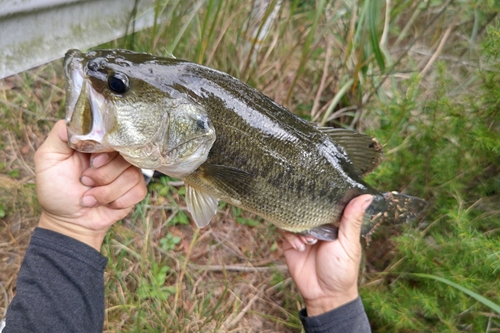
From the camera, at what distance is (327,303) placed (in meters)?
1.81

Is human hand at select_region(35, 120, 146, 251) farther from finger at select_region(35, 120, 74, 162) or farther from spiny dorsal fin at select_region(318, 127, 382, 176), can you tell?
spiny dorsal fin at select_region(318, 127, 382, 176)

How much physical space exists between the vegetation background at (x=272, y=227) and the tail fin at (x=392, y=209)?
0.20 m

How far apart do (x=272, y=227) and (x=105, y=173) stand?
1495 millimetres

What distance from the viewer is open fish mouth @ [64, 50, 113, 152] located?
1.19 metres

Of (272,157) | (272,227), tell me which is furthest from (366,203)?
(272,227)

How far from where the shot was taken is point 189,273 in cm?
232

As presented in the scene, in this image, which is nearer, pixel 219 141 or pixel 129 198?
pixel 219 141

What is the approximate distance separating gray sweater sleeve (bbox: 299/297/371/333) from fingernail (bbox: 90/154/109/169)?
1282 millimetres

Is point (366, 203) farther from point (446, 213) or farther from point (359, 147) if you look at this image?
point (446, 213)

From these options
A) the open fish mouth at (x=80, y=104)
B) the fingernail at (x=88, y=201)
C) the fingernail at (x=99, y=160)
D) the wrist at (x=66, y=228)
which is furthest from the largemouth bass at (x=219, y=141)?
the wrist at (x=66, y=228)

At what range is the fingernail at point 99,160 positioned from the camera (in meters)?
1.44

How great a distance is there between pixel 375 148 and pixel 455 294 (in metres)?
0.88

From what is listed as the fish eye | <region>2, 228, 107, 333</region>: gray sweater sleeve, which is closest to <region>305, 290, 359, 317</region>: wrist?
<region>2, 228, 107, 333</region>: gray sweater sleeve

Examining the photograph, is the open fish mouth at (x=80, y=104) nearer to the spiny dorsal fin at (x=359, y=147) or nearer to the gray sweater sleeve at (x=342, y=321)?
the spiny dorsal fin at (x=359, y=147)
